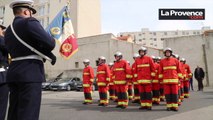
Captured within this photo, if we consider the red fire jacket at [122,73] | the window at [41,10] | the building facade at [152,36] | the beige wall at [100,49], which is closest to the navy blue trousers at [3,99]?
the red fire jacket at [122,73]

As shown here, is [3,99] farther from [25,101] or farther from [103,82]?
[103,82]

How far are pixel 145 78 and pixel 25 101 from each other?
6447 millimetres

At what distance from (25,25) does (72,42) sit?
1166cm

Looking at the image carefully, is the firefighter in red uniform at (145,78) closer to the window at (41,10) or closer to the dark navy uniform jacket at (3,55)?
the dark navy uniform jacket at (3,55)

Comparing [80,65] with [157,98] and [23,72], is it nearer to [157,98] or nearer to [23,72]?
[157,98]

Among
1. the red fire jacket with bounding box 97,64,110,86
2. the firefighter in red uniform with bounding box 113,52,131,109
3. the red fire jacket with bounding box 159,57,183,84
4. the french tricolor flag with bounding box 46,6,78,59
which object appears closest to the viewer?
the red fire jacket with bounding box 159,57,183,84

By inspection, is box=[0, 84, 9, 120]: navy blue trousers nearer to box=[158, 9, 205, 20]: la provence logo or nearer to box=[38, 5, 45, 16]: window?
box=[158, 9, 205, 20]: la provence logo

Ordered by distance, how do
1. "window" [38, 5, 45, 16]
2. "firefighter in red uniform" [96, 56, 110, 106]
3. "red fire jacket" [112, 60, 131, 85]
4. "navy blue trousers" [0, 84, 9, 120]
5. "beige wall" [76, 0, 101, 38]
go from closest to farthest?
"navy blue trousers" [0, 84, 9, 120]
"red fire jacket" [112, 60, 131, 85]
"firefighter in red uniform" [96, 56, 110, 106]
"beige wall" [76, 0, 101, 38]
"window" [38, 5, 45, 16]

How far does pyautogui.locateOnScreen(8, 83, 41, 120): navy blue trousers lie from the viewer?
3.43 m

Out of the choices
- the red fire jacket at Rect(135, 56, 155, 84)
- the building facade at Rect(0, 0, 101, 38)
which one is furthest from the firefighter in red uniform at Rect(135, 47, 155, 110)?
the building facade at Rect(0, 0, 101, 38)

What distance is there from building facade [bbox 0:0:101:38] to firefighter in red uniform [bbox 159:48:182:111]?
40546 millimetres

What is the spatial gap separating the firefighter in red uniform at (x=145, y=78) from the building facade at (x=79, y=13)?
4024 cm

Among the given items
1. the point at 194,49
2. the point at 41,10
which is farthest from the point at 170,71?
the point at 41,10

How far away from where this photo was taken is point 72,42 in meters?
15.2
